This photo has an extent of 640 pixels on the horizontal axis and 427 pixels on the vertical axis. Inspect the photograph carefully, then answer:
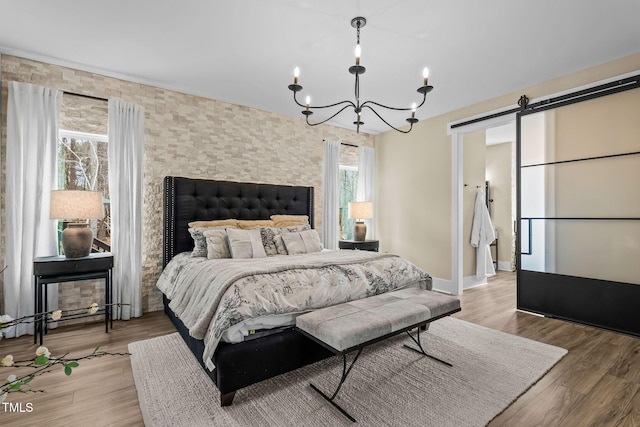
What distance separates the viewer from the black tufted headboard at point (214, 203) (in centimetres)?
372

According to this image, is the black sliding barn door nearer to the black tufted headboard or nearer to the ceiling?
the ceiling

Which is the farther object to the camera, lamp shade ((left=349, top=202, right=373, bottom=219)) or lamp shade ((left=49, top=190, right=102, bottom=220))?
lamp shade ((left=349, top=202, right=373, bottom=219))

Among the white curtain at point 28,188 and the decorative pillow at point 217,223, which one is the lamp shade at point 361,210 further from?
the white curtain at point 28,188

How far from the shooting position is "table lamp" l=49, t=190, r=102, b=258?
292 centimetres

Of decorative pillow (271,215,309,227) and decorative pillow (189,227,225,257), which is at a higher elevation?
decorative pillow (271,215,309,227)

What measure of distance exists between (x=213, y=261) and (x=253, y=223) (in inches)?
47.2

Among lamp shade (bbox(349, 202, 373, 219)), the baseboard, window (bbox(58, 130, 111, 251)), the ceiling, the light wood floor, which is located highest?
the ceiling

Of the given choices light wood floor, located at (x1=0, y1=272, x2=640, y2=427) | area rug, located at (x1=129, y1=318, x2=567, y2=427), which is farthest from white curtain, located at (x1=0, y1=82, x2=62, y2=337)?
area rug, located at (x1=129, y1=318, x2=567, y2=427)

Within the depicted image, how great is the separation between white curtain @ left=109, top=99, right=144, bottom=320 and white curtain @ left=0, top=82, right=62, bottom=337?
498mm

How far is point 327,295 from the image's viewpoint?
2402mm

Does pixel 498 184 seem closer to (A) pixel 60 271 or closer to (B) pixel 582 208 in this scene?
(B) pixel 582 208

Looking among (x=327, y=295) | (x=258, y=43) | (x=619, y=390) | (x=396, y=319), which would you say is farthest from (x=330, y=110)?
(x=619, y=390)

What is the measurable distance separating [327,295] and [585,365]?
2070 mm

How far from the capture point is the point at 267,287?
221 cm
